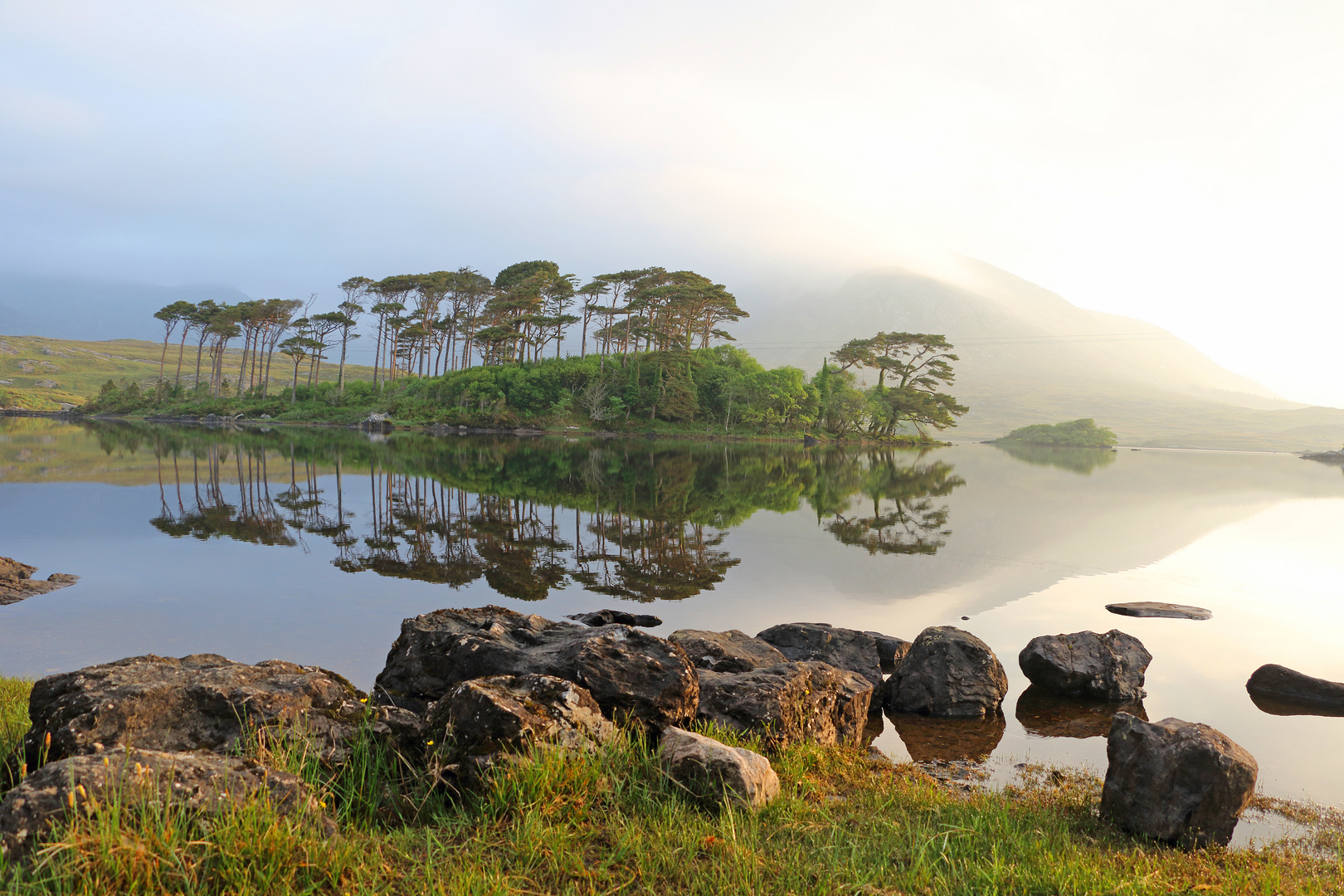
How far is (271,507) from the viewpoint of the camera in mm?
20156

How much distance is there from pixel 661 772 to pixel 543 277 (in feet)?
260

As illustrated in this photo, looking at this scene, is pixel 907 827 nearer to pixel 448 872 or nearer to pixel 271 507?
pixel 448 872

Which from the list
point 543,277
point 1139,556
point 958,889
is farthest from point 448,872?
point 543,277

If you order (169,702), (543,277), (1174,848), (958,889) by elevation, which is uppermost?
(543,277)

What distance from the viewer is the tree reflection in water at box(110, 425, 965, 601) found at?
1384 cm

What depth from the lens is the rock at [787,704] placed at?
5.86 metres

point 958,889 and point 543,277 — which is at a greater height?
point 543,277

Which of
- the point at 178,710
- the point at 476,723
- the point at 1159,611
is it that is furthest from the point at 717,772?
the point at 1159,611

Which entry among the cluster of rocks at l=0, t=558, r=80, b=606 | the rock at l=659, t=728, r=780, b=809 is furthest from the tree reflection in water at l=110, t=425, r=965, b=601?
the rock at l=659, t=728, r=780, b=809

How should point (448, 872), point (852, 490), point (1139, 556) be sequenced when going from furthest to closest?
1. point (852, 490)
2. point (1139, 556)
3. point (448, 872)

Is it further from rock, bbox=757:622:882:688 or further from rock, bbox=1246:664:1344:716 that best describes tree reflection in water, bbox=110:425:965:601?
rock, bbox=1246:664:1344:716

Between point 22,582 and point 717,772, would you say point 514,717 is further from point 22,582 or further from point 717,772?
point 22,582

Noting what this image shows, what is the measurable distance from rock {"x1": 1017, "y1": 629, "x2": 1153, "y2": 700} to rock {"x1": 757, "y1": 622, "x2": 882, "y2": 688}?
1.88m

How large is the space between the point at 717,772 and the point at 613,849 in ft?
2.84
